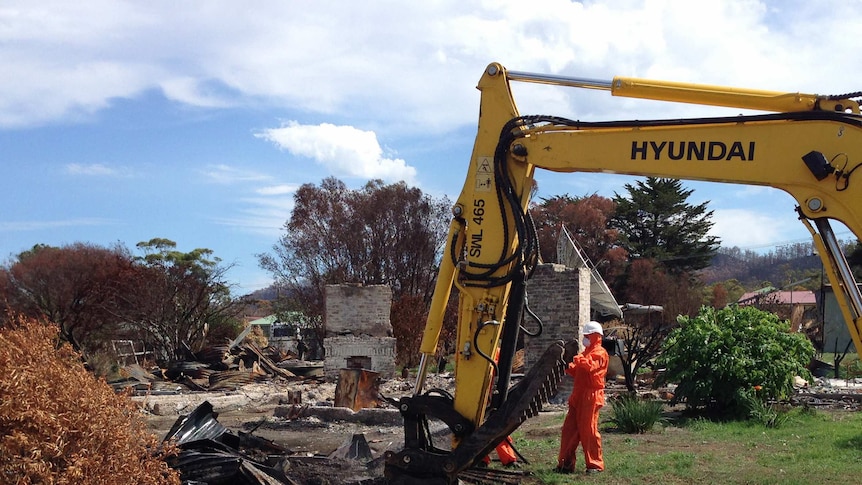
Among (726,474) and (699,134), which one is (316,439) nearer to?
(726,474)

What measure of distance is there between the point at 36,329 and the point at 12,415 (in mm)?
758

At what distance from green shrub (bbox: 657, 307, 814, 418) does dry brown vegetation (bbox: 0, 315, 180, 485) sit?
9.33 metres

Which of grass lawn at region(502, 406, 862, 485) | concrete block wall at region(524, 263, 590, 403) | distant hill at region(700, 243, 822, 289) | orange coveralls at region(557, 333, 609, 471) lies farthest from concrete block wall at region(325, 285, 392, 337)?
distant hill at region(700, 243, 822, 289)

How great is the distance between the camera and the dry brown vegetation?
201 inches

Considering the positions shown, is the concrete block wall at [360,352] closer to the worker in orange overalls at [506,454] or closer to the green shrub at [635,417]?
the green shrub at [635,417]

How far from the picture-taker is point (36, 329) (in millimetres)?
5676

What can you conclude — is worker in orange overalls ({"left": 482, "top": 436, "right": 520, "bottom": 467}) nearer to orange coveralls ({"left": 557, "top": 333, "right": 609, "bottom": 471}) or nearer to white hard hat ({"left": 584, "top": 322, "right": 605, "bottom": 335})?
orange coveralls ({"left": 557, "top": 333, "right": 609, "bottom": 471})

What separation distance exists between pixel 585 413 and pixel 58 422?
17.1 ft

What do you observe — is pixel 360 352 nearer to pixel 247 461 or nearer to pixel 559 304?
pixel 559 304

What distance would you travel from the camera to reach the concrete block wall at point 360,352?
2269cm

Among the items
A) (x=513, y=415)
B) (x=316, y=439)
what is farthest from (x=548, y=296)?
(x=513, y=415)

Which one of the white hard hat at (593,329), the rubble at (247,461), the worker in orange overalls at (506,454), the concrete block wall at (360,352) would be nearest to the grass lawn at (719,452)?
the worker in orange overalls at (506,454)

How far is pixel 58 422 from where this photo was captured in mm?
5285

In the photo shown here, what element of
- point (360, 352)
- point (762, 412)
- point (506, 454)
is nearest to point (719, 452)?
point (506, 454)
